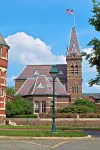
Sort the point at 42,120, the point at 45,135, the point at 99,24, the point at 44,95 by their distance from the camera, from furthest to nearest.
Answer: the point at 44,95, the point at 42,120, the point at 99,24, the point at 45,135

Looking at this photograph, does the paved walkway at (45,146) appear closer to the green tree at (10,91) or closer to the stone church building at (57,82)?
the stone church building at (57,82)

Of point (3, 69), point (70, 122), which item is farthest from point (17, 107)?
point (3, 69)

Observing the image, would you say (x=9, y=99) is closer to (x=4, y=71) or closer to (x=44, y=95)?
(x=44, y=95)

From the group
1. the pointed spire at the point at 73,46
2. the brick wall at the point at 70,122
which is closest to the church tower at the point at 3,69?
the brick wall at the point at 70,122

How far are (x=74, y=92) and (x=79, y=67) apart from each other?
7859 mm

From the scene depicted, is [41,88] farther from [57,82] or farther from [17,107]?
[17,107]

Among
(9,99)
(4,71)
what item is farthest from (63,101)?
(4,71)

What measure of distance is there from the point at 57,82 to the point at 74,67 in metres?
15.0

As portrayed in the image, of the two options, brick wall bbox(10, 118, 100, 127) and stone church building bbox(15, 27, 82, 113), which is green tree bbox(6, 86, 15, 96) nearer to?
stone church building bbox(15, 27, 82, 113)

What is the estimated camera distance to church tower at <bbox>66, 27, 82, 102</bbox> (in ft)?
345

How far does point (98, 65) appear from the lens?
98.0 feet

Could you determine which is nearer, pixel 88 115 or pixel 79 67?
pixel 88 115

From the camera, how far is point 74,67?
106188 millimetres

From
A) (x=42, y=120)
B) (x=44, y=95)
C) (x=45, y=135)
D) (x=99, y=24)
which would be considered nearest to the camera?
(x=45, y=135)
